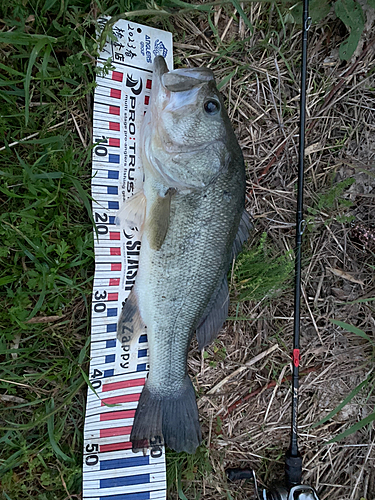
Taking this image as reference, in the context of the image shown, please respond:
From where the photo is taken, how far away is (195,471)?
2.61 metres

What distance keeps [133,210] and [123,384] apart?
122 centimetres

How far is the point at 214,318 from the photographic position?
8.28 ft

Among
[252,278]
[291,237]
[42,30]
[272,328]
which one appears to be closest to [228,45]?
[42,30]

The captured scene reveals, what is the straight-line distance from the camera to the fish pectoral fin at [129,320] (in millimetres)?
2473

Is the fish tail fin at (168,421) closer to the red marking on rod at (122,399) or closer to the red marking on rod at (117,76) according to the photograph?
the red marking on rod at (122,399)

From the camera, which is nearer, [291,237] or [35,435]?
[35,435]

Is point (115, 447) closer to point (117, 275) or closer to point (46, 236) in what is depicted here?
point (117, 275)

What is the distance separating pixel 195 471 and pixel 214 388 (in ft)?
1.95

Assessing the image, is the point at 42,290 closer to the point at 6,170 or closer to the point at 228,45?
the point at 6,170

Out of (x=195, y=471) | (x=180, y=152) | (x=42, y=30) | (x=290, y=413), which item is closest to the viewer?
(x=180, y=152)

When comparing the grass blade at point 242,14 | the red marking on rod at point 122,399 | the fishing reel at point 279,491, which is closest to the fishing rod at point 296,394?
the fishing reel at point 279,491

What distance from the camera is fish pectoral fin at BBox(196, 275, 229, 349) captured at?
2.50 metres

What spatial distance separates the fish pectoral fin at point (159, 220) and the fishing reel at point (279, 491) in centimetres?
178

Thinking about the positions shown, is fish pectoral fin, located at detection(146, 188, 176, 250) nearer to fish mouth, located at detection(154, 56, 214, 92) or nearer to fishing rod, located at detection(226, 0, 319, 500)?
fish mouth, located at detection(154, 56, 214, 92)
